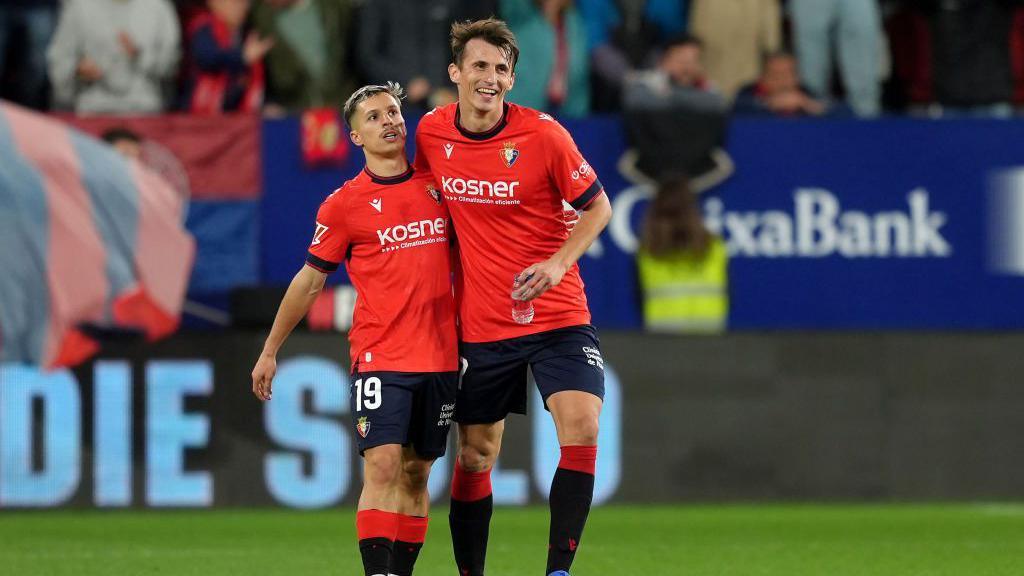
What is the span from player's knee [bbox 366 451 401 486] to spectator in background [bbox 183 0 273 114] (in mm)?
6549

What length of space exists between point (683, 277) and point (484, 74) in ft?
16.8

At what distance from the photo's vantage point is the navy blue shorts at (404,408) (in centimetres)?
629

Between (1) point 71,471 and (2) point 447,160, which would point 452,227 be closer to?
(2) point 447,160

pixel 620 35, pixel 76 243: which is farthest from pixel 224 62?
pixel 620 35

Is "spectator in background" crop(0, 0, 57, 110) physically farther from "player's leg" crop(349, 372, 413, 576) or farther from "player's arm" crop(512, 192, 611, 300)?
"player's arm" crop(512, 192, 611, 300)

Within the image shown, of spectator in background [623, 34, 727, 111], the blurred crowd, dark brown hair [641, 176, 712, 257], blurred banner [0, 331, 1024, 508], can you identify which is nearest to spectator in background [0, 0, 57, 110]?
the blurred crowd

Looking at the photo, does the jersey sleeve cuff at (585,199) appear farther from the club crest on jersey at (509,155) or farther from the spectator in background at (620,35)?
the spectator in background at (620,35)

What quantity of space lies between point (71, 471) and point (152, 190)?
84.6 inches

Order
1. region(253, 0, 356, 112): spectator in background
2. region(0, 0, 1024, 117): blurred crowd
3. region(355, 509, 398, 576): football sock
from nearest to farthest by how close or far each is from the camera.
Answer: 1. region(355, 509, 398, 576): football sock
2. region(0, 0, 1024, 117): blurred crowd
3. region(253, 0, 356, 112): spectator in background

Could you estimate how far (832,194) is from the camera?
1239 centimetres

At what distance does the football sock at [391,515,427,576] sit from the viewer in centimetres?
657

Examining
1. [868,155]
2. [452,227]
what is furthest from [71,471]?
[868,155]

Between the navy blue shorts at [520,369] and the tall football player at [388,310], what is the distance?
90 mm

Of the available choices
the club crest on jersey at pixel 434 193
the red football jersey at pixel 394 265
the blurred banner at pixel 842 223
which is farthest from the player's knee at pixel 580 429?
the blurred banner at pixel 842 223
